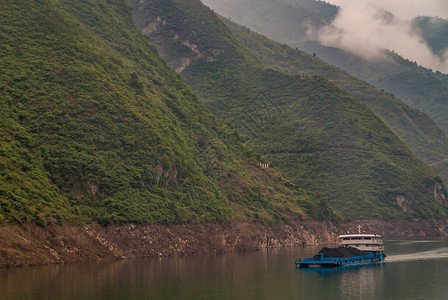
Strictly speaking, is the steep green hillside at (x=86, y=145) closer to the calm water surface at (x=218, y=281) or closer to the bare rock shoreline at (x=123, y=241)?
the bare rock shoreline at (x=123, y=241)

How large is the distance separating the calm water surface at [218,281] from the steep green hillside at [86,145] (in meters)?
17.0

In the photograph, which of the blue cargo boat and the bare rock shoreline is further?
the blue cargo boat

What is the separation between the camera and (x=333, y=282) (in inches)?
3861

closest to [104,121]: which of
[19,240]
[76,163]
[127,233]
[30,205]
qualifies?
[76,163]

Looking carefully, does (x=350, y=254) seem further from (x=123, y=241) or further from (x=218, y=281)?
(x=218, y=281)

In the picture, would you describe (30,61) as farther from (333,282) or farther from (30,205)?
(333,282)


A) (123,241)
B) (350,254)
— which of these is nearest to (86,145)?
(123,241)

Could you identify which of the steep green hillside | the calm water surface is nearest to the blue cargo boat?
the calm water surface

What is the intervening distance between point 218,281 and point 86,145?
59661 mm

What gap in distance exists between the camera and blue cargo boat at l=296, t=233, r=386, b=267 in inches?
4892

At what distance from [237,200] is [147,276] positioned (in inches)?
3620

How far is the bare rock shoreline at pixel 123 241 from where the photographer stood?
334 ft

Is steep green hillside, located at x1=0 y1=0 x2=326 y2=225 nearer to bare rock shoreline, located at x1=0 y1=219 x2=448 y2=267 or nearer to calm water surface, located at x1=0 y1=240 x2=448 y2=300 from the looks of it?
bare rock shoreline, located at x1=0 y1=219 x2=448 y2=267

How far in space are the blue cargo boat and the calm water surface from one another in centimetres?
394
